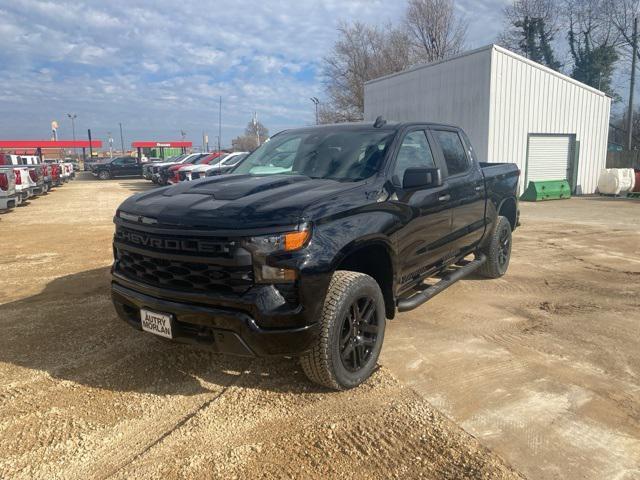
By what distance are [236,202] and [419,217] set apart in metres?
1.60

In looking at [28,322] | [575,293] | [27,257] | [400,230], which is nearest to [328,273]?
[400,230]

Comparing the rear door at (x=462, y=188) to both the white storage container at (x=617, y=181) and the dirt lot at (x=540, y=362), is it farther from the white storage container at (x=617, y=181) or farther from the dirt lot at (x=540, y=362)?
the white storage container at (x=617, y=181)

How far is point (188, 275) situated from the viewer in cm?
306

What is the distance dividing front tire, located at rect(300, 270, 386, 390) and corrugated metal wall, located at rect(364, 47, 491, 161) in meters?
14.2

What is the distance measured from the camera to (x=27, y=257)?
7934 mm

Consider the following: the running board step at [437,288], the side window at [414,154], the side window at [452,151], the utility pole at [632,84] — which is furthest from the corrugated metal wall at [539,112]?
the utility pole at [632,84]

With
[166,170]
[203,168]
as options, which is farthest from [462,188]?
[166,170]

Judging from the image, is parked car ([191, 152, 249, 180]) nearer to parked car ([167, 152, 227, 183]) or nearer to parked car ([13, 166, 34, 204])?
parked car ([167, 152, 227, 183])

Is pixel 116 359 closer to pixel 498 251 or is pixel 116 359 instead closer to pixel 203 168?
pixel 498 251

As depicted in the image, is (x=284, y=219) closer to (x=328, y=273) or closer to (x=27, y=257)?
(x=328, y=273)

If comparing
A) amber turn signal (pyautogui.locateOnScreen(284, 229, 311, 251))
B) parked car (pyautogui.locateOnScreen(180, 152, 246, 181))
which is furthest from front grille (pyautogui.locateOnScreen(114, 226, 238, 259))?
parked car (pyautogui.locateOnScreen(180, 152, 246, 181))

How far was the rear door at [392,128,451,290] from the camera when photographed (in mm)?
3826

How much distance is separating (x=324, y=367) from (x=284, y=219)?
3.25 feet

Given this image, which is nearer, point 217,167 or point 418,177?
point 418,177
